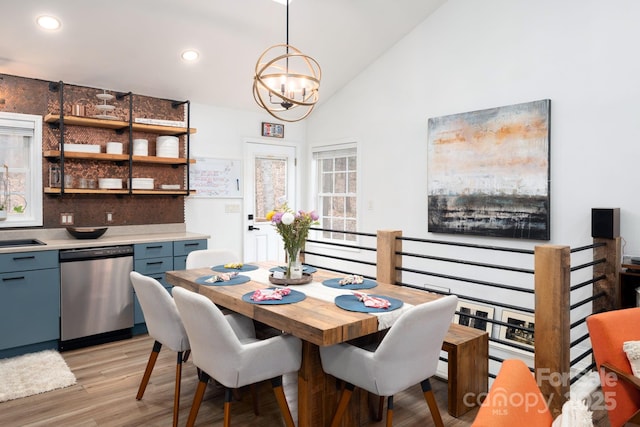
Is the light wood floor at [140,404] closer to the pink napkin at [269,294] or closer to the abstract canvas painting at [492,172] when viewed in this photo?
the pink napkin at [269,294]

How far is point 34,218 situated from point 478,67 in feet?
14.6

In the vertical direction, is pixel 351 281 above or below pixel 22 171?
below

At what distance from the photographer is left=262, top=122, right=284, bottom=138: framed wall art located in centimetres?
568

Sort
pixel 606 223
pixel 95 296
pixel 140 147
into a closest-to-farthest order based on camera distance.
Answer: pixel 606 223, pixel 95 296, pixel 140 147

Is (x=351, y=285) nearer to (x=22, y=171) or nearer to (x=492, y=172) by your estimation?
(x=492, y=172)

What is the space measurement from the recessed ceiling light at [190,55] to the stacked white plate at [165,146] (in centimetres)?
85

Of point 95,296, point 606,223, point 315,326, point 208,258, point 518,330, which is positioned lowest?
point 518,330

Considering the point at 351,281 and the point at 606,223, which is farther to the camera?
the point at 606,223

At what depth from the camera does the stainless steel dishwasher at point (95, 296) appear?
12.1 ft

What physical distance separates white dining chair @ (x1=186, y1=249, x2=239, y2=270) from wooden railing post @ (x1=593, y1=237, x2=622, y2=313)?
110 inches

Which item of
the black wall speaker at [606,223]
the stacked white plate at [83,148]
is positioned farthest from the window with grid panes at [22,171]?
the black wall speaker at [606,223]

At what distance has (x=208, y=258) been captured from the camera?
3.62m

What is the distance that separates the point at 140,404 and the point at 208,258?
1.22 m

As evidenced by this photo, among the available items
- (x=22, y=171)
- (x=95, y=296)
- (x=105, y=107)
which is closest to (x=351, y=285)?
(x=95, y=296)
